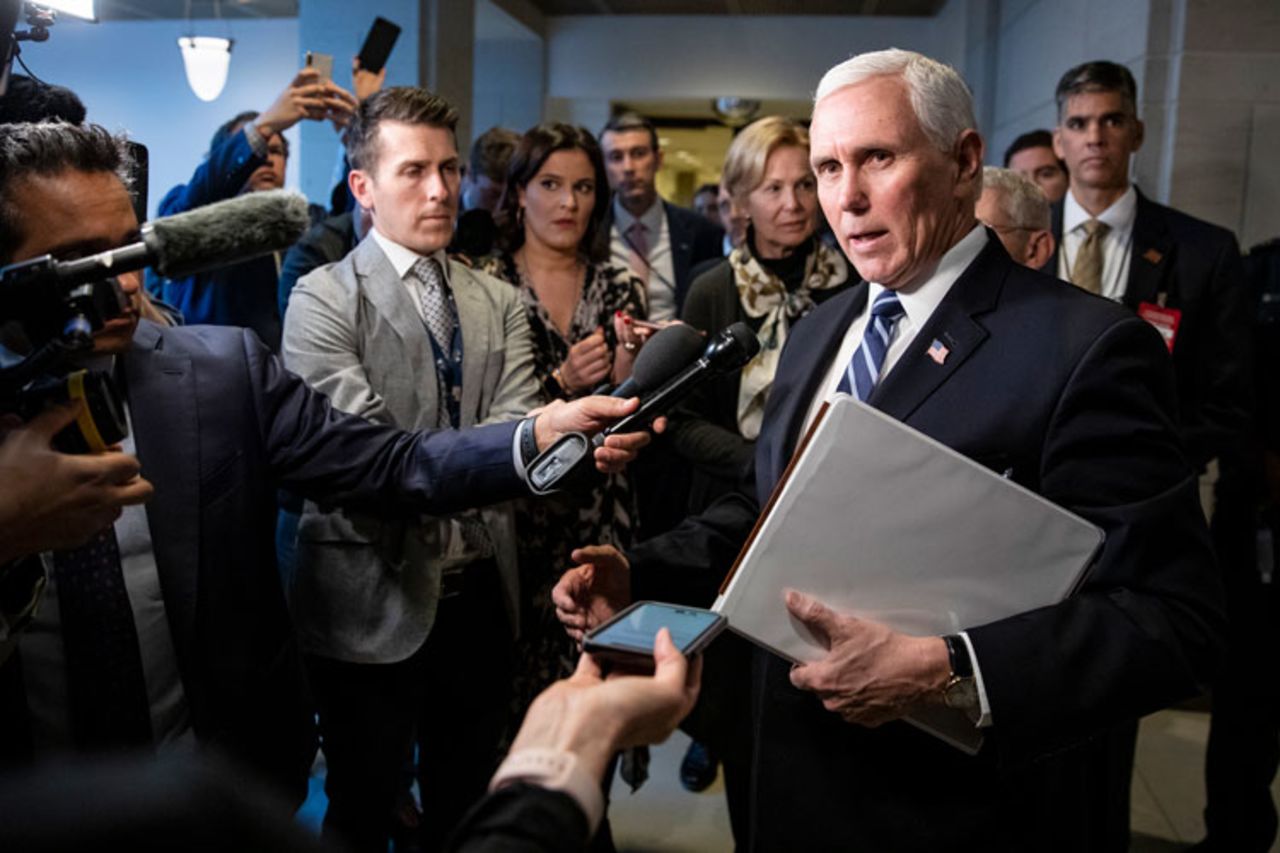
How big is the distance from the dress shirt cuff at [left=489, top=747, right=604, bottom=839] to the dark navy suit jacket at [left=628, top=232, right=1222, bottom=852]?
0.60 metres

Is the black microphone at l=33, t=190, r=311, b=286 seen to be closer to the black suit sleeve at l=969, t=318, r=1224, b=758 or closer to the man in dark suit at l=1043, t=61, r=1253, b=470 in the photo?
the black suit sleeve at l=969, t=318, r=1224, b=758

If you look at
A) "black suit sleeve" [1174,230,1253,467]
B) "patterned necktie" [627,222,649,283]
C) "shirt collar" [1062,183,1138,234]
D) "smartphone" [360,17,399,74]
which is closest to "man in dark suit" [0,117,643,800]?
"smartphone" [360,17,399,74]

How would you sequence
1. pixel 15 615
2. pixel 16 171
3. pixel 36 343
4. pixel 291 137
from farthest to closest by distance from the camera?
1. pixel 291 137
2. pixel 16 171
3. pixel 15 615
4. pixel 36 343

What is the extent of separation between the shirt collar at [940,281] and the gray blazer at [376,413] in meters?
1.02

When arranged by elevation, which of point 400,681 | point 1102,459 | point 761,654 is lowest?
point 400,681

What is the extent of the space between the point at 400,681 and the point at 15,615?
0.99 meters

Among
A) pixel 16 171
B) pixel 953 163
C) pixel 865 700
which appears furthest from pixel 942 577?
pixel 16 171

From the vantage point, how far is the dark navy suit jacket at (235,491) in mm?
1432

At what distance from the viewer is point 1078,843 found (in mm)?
1425

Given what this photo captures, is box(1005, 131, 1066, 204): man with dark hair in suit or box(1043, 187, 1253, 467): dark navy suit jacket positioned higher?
box(1005, 131, 1066, 204): man with dark hair in suit

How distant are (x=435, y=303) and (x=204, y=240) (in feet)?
4.48

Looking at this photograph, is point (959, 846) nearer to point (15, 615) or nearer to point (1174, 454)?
point (1174, 454)

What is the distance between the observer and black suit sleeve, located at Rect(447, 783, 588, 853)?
76cm

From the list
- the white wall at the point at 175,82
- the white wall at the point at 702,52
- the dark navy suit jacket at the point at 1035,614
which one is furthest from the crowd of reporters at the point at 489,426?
the white wall at the point at 175,82
